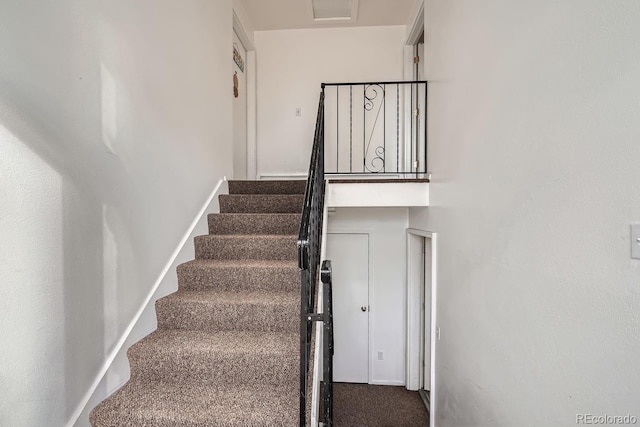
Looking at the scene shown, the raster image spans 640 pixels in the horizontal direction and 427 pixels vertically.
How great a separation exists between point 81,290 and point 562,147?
210 cm

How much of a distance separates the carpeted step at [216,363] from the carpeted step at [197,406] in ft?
0.13

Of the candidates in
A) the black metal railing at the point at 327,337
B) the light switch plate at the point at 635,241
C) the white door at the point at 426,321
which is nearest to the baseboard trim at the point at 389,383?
the white door at the point at 426,321

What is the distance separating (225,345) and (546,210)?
1.71 m

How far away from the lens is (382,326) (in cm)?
420

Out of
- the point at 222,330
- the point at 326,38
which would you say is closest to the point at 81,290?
the point at 222,330

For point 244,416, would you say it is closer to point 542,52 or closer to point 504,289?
point 504,289

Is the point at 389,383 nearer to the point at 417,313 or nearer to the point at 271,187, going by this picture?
the point at 417,313

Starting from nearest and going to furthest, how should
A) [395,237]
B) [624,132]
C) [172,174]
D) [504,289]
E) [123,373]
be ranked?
[624,132] < [504,289] < [123,373] < [172,174] < [395,237]

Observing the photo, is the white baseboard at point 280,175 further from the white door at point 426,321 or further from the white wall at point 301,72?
the white door at point 426,321

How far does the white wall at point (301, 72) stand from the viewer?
4242 mm

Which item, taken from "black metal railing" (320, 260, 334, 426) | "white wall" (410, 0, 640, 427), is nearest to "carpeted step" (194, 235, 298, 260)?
"black metal railing" (320, 260, 334, 426)

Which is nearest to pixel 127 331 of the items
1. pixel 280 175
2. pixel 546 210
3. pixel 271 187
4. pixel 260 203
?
pixel 260 203

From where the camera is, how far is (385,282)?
4195mm

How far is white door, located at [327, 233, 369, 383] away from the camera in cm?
422
